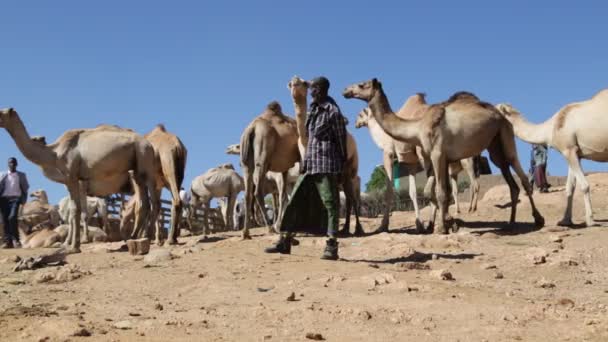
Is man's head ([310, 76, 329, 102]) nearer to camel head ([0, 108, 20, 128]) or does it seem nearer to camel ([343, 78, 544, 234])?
camel ([343, 78, 544, 234])

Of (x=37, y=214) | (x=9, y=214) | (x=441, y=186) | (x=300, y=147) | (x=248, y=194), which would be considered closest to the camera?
(x=441, y=186)

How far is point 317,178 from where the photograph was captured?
8992 mm

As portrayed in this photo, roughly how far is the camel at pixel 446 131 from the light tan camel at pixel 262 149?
183cm

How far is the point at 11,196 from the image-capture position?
16.2 meters

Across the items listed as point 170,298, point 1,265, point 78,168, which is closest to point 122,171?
point 78,168

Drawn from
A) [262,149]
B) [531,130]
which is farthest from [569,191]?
[262,149]

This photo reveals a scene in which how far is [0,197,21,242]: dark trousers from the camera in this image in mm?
16297

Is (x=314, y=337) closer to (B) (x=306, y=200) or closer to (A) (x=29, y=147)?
(B) (x=306, y=200)

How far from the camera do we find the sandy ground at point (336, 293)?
5195mm

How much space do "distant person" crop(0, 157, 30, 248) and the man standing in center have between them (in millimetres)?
9301

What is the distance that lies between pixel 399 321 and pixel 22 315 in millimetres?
2885

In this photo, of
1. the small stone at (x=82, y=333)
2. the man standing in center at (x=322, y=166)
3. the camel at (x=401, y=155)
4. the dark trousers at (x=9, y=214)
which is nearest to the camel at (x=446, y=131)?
the camel at (x=401, y=155)

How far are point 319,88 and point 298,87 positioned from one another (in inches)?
132

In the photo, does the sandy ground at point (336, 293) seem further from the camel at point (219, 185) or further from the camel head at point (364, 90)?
the camel at point (219, 185)
